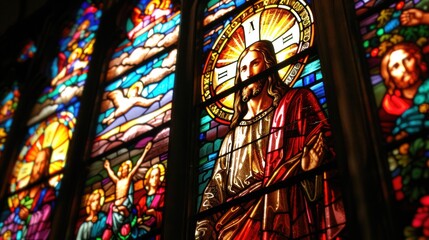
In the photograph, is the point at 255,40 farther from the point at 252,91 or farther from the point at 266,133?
the point at 266,133

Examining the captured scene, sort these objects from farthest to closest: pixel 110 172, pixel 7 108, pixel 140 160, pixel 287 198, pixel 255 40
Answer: pixel 7 108, pixel 110 172, pixel 140 160, pixel 255 40, pixel 287 198

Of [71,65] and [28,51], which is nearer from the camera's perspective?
[71,65]

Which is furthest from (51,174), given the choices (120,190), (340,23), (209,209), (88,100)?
(340,23)

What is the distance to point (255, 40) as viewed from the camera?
5.11 meters

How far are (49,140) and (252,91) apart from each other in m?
2.64

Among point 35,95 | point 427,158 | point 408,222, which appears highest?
point 35,95

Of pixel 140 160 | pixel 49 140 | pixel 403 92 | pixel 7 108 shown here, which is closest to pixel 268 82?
pixel 403 92

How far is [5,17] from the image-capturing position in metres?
8.88

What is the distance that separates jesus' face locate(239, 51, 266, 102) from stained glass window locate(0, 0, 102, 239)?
2042 mm

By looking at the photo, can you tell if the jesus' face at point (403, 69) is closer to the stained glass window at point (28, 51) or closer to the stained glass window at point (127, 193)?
the stained glass window at point (127, 193)

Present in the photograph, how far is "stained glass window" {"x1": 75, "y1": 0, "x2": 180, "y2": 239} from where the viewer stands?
5.06m

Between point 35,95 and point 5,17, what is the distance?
1961 mm

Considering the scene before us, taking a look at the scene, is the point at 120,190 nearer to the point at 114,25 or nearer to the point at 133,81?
the point at 133,81

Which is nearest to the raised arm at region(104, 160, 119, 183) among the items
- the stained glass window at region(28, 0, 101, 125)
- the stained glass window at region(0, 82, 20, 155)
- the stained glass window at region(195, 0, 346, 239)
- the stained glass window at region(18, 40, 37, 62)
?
the stained glass window at region(195, 0, 346, 239)
